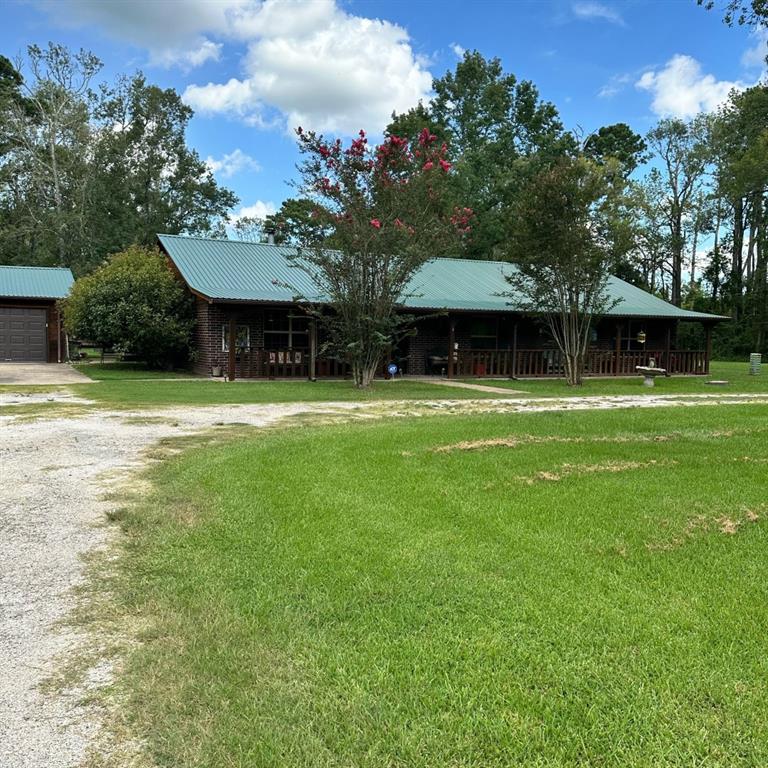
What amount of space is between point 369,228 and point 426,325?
7.15 meters

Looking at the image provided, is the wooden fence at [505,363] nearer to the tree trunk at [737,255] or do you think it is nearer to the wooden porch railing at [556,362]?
the wooden porch railing at [556,362]

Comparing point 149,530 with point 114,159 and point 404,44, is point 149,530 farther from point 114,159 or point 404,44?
point 114,159

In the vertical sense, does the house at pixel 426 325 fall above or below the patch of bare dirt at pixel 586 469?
above


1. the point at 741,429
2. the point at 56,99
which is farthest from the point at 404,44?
the point at 56,99

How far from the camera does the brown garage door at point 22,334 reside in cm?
2473

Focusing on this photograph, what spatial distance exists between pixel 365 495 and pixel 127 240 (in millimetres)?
36668

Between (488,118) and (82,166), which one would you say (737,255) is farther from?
(82,166)

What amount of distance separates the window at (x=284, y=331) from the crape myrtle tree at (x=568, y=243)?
6493mm

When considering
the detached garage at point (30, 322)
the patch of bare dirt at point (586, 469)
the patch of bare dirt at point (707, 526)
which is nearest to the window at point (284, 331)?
the detached garage at point (30, 322)

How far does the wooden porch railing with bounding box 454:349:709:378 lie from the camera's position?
21156 mm

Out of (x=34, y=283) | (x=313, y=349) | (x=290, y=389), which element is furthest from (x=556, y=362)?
(x=34, y=283)

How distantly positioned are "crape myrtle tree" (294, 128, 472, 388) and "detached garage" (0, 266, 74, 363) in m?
14.0

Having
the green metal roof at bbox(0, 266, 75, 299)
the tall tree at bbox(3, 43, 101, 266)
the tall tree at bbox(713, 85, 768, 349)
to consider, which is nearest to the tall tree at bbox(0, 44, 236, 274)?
the tall tree at bbox(3, 43, 101, 266)

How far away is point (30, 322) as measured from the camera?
25109mm
